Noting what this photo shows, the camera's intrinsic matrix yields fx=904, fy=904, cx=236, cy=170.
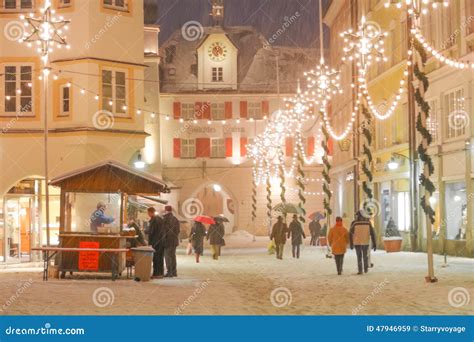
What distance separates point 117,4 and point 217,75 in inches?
1389

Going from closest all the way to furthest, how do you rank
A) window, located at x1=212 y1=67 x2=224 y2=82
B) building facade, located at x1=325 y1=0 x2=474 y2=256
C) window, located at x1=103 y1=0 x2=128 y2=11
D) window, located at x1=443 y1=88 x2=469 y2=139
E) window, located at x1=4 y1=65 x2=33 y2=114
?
building facade, located at x1=325 y1=0 x2=474 y2=256 → window, located at x1=443 y1=88 x2=469 y2=139 → window, located at x1=4 y1=65 x2=33 y2=114 → window, located at x1=103 y1=0 x2=128 y2=11 → window, located at x1=212 y1=67 x2=224 y2=82

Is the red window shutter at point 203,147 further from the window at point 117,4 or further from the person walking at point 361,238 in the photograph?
the person walking at point 361,238

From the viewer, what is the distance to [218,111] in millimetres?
68312

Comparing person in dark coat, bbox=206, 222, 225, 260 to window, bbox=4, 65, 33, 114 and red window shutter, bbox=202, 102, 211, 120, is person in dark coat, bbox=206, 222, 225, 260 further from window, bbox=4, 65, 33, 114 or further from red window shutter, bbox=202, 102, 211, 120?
red window shutter, bbox=202, 102, 211, 120

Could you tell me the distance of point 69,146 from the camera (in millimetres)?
33688

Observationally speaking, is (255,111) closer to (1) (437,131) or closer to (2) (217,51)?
(2) (217,51)

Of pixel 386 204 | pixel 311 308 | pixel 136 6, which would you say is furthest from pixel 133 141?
pixel 311 308

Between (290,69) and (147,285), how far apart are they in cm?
5331

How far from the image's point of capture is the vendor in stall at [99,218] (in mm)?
24453

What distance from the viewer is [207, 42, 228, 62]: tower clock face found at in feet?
229

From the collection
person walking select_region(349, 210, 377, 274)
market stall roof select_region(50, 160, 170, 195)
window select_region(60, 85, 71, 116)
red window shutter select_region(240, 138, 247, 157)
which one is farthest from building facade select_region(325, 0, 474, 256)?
red window shutter select_region(240, 138, 247, 157)

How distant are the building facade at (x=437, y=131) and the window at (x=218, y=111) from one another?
2124 centimetres

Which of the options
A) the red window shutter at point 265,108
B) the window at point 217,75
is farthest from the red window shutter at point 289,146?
the window at point 217,75

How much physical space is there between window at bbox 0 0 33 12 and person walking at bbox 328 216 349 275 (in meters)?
15.2
